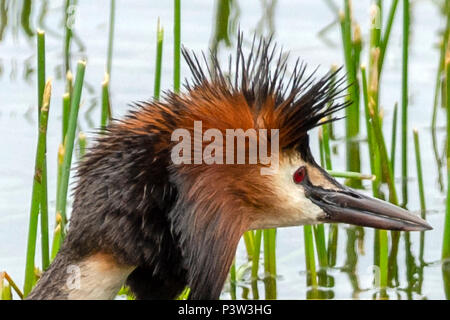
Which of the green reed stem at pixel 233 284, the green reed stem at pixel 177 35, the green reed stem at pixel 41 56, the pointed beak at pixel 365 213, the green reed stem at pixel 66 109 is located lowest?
the green reed stem at pixel 233 284

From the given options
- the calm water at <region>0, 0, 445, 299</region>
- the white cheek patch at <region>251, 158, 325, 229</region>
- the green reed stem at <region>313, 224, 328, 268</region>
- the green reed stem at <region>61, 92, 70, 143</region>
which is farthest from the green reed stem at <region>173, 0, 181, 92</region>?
the calm water at <region>0, 0, 445, 299</region>

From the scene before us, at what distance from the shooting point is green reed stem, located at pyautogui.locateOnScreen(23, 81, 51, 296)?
5.24 metres

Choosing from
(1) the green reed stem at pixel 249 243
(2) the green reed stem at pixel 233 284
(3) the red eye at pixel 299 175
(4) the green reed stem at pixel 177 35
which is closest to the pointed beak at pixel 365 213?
Result: (3) the red eye at pixel 299 175

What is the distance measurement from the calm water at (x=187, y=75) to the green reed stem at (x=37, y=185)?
1.14m

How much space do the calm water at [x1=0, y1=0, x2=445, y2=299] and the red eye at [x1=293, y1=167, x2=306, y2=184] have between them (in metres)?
2.11

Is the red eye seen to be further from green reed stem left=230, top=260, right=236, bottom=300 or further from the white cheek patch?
green reed stem left=230, top=260, right=236, bottom=300

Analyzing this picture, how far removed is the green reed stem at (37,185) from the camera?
17.2 feet

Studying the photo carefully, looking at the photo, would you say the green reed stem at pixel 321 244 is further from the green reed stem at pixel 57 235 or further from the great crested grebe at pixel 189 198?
the great crested grebe at pixel 189 198

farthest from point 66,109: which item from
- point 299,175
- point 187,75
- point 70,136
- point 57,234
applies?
point 187,75

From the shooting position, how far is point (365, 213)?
16.6 feet

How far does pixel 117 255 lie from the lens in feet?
15.0

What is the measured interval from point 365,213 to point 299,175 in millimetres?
362

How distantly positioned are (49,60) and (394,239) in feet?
11.0

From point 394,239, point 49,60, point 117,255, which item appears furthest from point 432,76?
point 117,255
